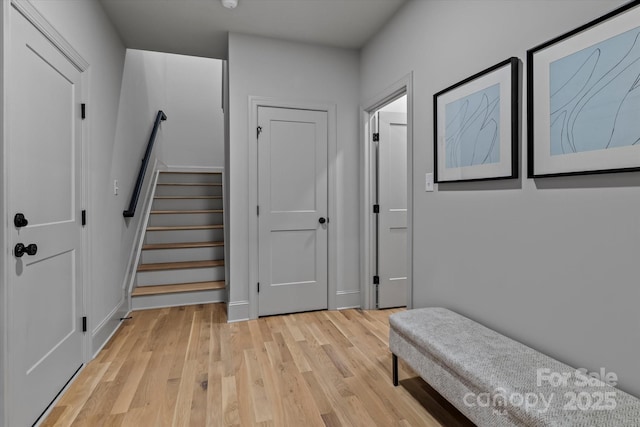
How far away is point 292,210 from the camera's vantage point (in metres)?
3.29

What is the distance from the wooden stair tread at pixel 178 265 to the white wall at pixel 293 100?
2.62ft

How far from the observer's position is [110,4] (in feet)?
8.59

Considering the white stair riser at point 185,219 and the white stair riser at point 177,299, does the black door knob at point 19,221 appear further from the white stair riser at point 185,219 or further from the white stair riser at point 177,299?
the white stair riser at point 185,219

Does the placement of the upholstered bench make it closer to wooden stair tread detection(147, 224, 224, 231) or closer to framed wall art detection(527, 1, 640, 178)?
framed wall art detection(527, 1, 640, 178)

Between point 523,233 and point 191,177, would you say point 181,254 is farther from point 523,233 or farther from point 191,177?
point 523,233

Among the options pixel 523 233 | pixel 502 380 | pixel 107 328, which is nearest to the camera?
pixel 502 380

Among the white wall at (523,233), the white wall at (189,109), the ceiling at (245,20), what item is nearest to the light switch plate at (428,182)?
the white wall at (523,233)

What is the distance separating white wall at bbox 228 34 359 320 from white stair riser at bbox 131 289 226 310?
1.98 ft

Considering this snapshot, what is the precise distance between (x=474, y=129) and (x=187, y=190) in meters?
4.10

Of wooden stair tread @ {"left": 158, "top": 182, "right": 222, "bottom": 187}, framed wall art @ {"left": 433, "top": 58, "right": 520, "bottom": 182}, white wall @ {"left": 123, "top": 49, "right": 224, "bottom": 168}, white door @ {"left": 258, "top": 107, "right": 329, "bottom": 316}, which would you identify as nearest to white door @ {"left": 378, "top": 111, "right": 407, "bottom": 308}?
white door @ {"left": 258, "top": 107, "right": 329, "bottom": 316}

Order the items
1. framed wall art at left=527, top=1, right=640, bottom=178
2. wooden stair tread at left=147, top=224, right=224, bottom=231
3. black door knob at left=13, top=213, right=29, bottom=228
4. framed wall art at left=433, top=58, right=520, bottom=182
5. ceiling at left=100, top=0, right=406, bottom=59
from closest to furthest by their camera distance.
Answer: framed wall art at left=527, top=1, right=640, bottom=178
black door knob at left=13, top=213, right=29, bottom=228
framed wall art at left=433, top=58, right=520, bottom=182
ceiling at left=100, top=0, right=406, bottom=59
wooden stair tread at left=147, top=224, right=224, bottom=231

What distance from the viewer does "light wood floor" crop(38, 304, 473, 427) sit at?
1.71 metres

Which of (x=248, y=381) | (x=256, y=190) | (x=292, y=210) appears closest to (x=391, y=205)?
(x=292, y=210)

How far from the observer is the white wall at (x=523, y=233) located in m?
1.27
